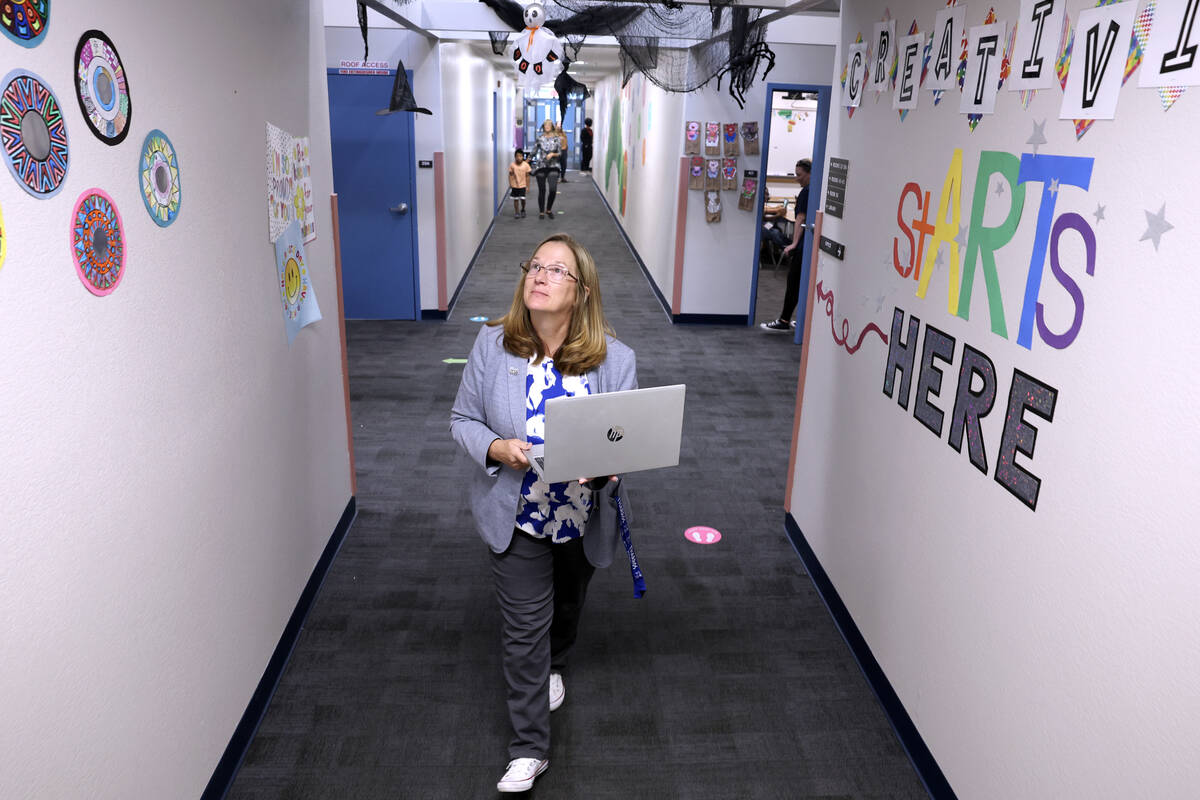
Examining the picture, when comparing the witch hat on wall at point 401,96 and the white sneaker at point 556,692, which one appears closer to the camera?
the white sneaker at point 556,692

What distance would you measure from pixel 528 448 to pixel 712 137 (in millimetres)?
5418

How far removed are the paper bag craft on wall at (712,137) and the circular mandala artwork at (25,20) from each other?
596 centimetres

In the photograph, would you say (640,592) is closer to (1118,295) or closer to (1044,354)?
(1044,354)

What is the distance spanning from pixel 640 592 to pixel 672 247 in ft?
17.5

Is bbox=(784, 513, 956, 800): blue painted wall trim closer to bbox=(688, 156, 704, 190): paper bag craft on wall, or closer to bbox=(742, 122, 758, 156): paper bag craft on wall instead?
bbox=(688, 156, 704, 190): paper bag craft on wall

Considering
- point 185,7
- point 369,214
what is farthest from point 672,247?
point 185,7

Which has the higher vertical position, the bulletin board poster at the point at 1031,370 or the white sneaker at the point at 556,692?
the bulletin board poster at the point at 1031,370

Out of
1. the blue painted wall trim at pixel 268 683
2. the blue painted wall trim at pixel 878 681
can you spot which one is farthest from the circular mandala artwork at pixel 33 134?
the blue painted wall trim at pixel 878 681

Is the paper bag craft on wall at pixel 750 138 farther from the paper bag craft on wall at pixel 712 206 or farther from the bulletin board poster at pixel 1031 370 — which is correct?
the bulletin board poster at pixel 1031 370

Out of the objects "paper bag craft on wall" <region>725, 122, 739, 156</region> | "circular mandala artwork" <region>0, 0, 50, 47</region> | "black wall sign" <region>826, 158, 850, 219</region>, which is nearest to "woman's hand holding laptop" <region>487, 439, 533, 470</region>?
"circular mandala artwork" <region>0, 0, 50, 47</region>

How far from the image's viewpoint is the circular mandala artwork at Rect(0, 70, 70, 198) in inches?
51.8

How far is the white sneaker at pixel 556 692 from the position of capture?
8.55 feet

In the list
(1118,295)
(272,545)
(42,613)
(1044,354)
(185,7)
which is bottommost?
(272,545)

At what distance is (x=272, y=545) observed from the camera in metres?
2.62
